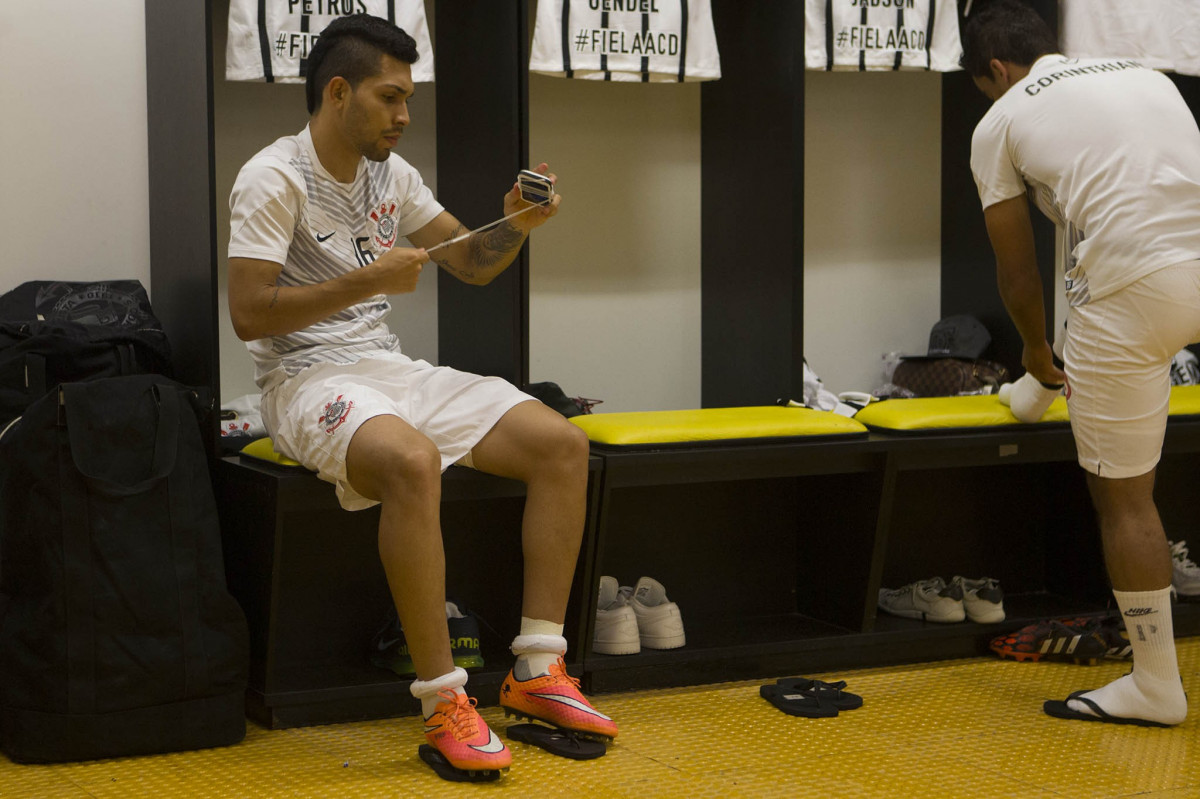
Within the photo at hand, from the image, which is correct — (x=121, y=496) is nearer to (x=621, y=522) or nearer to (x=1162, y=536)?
(x=621, y=522)

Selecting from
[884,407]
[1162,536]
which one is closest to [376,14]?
[884,407]

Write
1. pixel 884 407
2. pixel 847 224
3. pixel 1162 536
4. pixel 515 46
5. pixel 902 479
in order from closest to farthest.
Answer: pixel 1162 536 < pixel 515 46 < pixel 884 407 < pixel 902 479 < pixel 847 224

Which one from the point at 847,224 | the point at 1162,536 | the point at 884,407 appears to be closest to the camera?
the point at 1162,536

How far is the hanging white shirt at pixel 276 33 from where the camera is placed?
2.80 meters

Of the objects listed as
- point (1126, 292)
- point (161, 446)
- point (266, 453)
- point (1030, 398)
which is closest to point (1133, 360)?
point (1126, 292)

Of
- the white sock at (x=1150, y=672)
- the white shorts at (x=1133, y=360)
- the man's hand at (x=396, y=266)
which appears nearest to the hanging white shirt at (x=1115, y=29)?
the white shorts at (x=1133, y=360)

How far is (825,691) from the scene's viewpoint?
8.79 ft

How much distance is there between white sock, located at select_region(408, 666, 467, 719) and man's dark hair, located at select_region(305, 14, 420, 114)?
3.69ft

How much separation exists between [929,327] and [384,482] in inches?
85.6

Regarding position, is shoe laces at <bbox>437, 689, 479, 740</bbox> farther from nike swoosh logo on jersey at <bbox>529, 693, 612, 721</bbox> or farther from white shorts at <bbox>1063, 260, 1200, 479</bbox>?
white shorts at <bbox>1063, 260, 1200, 479</bbox>

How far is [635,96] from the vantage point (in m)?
3.52

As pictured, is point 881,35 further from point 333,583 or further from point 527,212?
point 333,583

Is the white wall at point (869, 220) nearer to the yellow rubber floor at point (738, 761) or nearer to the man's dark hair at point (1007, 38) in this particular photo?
the man's dark hair at point (1007, 38)

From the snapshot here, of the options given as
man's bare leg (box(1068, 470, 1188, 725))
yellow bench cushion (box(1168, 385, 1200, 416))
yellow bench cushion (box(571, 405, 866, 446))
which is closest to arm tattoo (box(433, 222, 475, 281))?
yellow bench cushion (box(571, 405, 866, 446))
